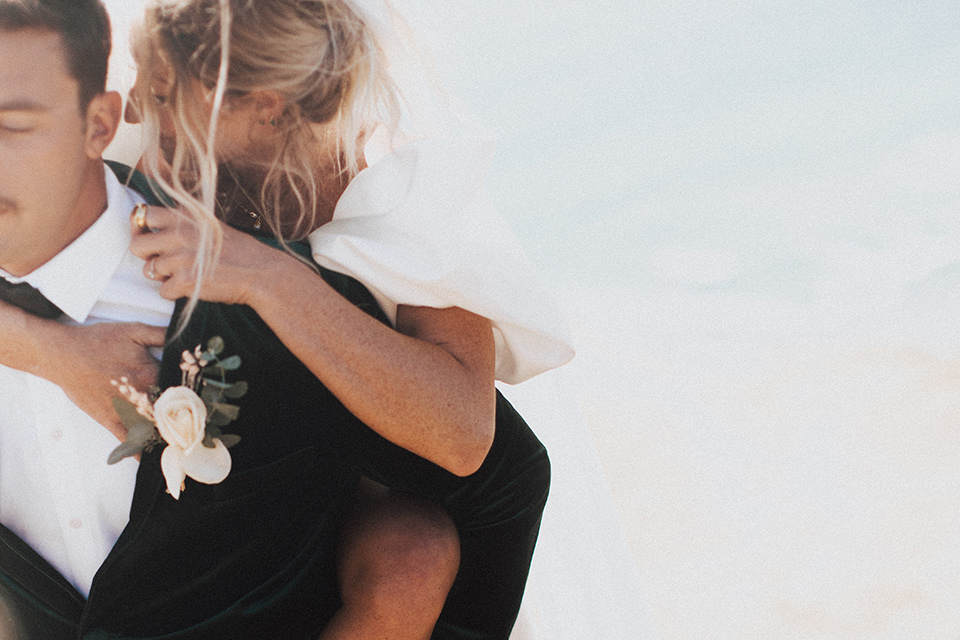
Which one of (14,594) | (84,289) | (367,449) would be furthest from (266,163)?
(14,594)

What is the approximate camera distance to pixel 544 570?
75.6 inches

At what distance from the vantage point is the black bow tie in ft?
4.38

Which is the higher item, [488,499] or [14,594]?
[488,499]

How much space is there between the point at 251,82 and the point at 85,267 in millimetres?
380

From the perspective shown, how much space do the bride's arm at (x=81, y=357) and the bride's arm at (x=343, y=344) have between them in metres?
0.11

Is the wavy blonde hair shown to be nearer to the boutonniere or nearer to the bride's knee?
the boutonniere

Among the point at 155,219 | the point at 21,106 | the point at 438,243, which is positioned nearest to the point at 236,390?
the point at 155,219

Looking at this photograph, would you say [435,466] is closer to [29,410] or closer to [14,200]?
[29,410]

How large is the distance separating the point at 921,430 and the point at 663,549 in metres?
1.57

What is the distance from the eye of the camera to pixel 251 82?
1.37 metres

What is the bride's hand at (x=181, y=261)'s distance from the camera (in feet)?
4.34

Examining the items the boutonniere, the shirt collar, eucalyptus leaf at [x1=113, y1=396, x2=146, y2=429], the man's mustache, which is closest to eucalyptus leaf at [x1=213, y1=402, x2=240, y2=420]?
the boutonniere

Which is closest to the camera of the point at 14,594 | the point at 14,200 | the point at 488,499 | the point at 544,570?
the point at 14,200

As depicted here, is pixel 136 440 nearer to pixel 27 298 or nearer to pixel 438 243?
pixel 27 298
